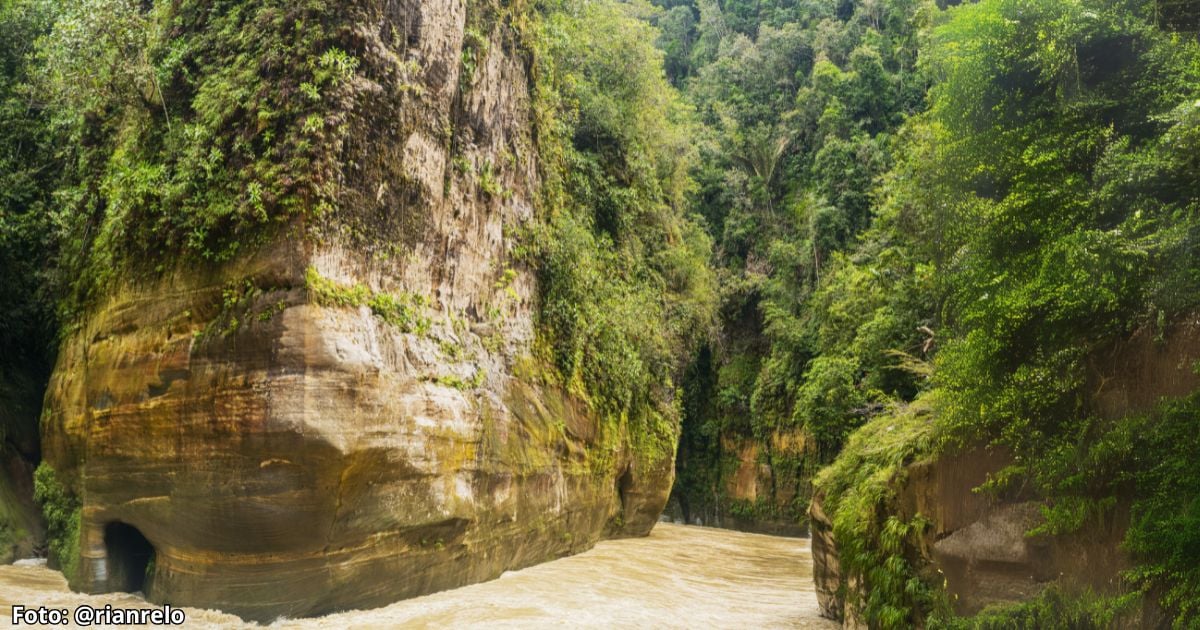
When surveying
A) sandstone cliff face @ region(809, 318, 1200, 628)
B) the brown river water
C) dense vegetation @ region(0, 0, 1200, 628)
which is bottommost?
the brown river water

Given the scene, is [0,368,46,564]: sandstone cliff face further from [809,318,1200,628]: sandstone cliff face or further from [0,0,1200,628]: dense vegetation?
[809,318,1200,628]: sandstone cliff face

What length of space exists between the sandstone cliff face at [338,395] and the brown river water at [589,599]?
343 mm

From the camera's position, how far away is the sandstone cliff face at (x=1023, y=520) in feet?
19.1

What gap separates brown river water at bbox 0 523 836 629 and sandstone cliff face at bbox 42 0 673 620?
343 mm

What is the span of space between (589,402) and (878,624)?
10464 mm

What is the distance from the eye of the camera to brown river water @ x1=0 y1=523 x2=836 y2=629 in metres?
9.89

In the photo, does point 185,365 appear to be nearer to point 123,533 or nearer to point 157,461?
point 157,461

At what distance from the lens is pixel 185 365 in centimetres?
952

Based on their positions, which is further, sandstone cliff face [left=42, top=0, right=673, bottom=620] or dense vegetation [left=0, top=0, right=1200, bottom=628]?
sandstone cliff face [left=42, top=0, right=673, bottom=620]

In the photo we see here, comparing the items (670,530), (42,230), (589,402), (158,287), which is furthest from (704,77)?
(158,287)

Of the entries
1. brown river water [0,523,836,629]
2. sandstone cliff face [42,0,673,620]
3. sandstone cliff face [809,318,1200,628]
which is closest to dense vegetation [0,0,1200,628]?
sandstone cliff face [809,318,1200,628]

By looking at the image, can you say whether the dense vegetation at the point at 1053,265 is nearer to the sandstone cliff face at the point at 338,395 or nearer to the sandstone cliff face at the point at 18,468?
the sandstone cliff face at the point at 338,395

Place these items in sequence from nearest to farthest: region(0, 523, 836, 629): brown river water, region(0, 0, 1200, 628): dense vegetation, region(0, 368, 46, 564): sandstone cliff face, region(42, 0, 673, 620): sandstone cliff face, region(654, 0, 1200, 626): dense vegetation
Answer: region(654, 0, 1200, 626): dense vegetation, region(0, 0, 1200, 628): dense vegetation, region(42, 0, 673, 620): sandstone cliff face, region(0, 523, 836, 629): brown river water, region(0, 368, 46, 564): sandstone cliff face

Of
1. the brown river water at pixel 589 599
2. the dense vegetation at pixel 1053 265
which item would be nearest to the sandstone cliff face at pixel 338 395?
the brown river water at pixel 589 599
